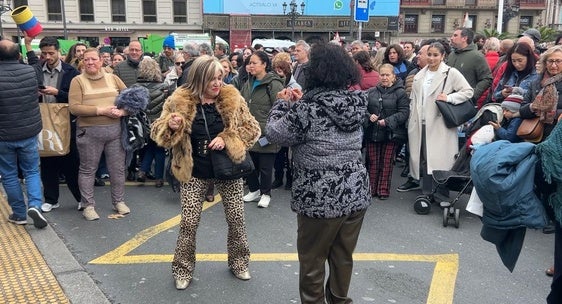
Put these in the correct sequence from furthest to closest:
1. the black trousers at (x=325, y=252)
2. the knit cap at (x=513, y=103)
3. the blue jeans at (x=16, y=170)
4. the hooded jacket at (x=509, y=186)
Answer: the knit cap at (x=513, y=103)
the blue jeans at (x=16, y=170)
the black trousers at (x=325, y=252)
the hooded jacket at (x=509, y=186)

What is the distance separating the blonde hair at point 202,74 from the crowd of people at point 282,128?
0.01m

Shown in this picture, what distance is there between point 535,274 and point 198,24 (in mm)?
40230

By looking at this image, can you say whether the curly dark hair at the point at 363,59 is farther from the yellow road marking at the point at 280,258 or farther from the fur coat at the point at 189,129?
the fur coat at the point at 189,129

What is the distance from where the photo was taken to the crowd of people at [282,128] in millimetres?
3104

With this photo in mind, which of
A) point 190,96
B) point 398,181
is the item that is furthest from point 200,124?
point 398,181

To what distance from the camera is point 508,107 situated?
5.11 meters

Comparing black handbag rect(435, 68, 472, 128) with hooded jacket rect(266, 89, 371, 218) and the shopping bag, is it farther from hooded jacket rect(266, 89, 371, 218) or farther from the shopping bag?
the shopping bag

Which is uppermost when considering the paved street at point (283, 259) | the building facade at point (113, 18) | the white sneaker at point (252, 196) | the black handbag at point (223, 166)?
the building facade at point (113, 18)

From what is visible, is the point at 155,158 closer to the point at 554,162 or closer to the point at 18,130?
the point at 18,130

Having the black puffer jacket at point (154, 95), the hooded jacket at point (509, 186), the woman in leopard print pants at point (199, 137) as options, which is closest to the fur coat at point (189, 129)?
the woman in leopard print pants at point (199, 137)

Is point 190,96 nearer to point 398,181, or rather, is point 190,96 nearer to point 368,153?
point 368,153

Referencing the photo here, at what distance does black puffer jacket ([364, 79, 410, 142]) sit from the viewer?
6.23 meters

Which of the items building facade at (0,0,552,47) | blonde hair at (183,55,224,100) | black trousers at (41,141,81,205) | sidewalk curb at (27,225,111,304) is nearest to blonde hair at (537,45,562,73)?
blonde hair at (183,55,224,100)

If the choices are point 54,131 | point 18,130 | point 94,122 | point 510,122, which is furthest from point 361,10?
point 18,130
